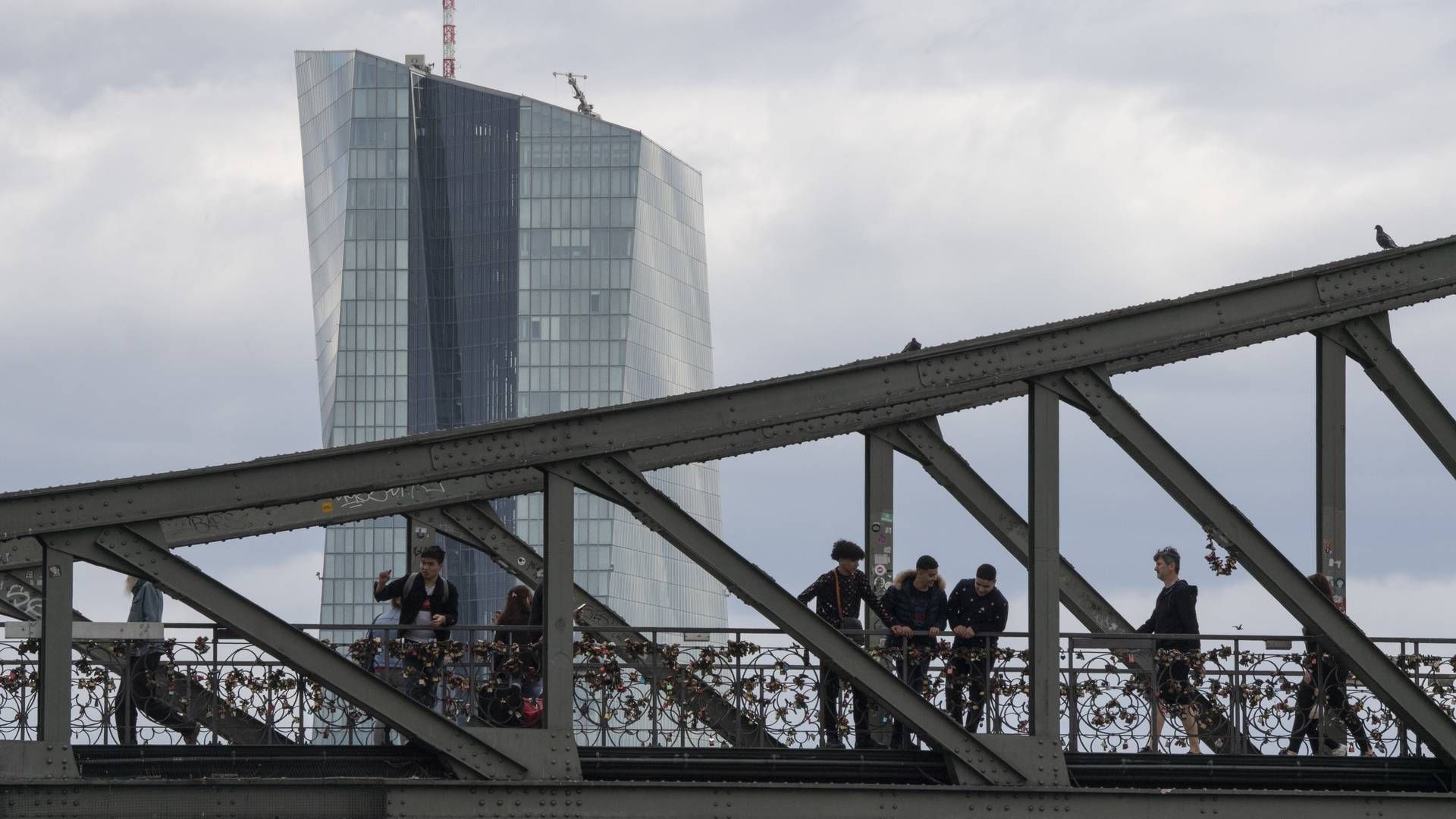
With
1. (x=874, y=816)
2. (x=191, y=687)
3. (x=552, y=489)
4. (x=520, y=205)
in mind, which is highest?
(x=520, y=205)

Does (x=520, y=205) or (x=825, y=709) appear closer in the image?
(x=825, y=709)

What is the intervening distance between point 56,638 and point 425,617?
300 centimetres

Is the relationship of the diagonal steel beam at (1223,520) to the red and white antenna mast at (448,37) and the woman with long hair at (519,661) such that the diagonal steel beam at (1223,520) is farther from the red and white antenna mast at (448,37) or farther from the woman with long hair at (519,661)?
the red and white antenna mast at (448,37)

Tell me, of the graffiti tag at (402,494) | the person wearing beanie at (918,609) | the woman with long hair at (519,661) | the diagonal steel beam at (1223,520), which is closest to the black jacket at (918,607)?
the person wearing beanie at (918,609)

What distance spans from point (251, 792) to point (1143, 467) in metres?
6.92

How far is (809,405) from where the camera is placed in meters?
15.8

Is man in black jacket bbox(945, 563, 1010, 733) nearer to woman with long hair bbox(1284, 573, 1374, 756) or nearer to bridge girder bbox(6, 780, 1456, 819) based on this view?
bridge girder bbox(6, 780, 1456, 819)

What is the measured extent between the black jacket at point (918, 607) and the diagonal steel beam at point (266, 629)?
371 centimetres

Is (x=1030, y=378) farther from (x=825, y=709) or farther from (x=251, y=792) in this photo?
(x=251, y=792)

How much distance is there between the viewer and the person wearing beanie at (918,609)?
16188 millimetres

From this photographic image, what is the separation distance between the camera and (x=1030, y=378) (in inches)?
626

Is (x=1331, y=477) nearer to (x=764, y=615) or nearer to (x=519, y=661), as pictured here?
(x=764, y=615)

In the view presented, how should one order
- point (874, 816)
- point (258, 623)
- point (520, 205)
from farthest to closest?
point (520, 205)
point (874, 816)
point (258, 623)

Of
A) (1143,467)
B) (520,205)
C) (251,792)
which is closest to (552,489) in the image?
(251,792)
